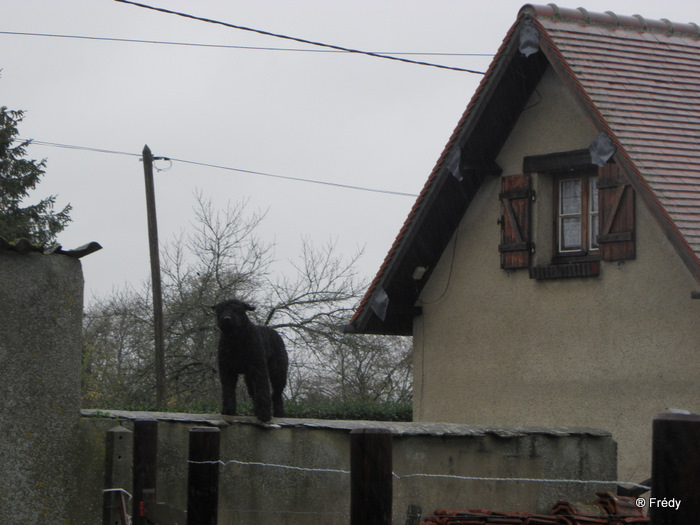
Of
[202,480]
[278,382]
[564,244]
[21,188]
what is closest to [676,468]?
[202,480]

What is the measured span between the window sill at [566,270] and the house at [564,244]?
19 mm

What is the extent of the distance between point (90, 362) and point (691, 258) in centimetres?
2261

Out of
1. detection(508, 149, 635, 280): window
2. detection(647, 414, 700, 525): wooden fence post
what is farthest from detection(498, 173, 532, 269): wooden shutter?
detection(647, 414, 700, 525): wooden fence post

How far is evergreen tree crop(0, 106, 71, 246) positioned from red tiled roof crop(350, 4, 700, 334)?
55.6 feet

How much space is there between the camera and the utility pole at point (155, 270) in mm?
21328

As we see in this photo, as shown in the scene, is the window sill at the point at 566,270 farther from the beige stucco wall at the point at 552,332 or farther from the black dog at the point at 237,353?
the black dog at the point at 237,353

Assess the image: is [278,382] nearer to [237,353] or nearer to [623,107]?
[237,353]

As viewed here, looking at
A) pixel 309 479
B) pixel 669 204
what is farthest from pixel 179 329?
pixel 309 479

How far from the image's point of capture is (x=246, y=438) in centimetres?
748

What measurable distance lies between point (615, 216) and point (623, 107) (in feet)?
4.24

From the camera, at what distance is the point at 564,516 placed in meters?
7.89

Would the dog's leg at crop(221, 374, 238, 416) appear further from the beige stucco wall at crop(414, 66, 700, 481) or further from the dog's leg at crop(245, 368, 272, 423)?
the beige stucco wall at crop(414, 66, 700, 481)

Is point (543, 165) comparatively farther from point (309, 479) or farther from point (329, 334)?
point (329, 334)

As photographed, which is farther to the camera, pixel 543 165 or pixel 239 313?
pixel 543 165
